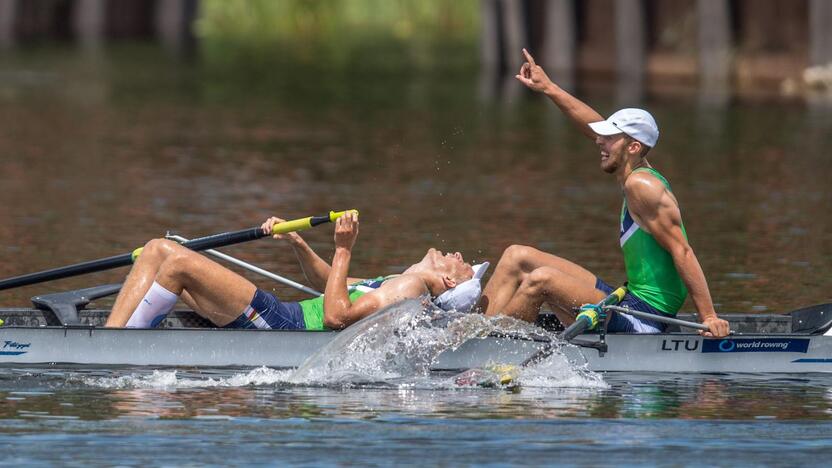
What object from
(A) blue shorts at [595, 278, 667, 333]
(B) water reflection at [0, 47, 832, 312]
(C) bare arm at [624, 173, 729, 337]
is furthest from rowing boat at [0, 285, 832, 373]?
(B) water reflection at [0, 47, 832, 312]

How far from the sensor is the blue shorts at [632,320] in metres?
13.7

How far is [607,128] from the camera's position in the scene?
13.5m

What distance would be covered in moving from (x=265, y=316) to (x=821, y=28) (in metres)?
26.3

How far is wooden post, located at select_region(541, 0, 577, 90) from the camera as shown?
4903 centimetres

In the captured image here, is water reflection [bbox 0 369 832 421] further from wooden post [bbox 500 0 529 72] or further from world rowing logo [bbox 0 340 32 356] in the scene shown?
wooden post [bbox 500 0 529 72]

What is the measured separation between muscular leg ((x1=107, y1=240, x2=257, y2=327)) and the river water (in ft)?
1.74

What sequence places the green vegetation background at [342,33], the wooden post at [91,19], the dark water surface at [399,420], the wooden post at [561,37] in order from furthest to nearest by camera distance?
the wooden post at [91,19], the green vegetation background at [342,33], the wooden post at [561,37], the dark water surface at [399,420]

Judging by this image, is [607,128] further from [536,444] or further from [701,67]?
[701,67]

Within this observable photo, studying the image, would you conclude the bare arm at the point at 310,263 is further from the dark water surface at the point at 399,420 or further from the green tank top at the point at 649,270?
the green tank top at the point at 649,270

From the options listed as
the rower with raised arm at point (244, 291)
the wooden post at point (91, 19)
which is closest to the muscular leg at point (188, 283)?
the rower with raised arm at point (244, 291)

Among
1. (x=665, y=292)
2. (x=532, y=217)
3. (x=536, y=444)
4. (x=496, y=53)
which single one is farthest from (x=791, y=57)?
(x=536, y=444)

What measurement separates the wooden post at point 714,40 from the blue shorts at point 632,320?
28.6 metres

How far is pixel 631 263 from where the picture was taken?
1377 cm

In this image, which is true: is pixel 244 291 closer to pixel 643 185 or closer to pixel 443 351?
pixel 443 351
